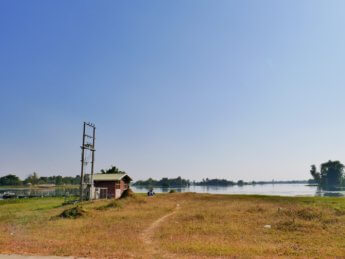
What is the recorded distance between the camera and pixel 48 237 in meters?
22.1

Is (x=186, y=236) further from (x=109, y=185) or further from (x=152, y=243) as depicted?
(x=109, y=185)

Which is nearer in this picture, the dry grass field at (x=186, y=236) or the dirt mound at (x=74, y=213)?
the dry grass field at (x=186, y=236)

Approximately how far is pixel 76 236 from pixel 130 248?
6.26 metres

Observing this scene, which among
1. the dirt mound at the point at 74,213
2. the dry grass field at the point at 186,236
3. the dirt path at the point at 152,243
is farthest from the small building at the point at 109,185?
the dirt path at the point at 152,243

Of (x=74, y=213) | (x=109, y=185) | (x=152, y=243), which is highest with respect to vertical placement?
(x=109, y=185)

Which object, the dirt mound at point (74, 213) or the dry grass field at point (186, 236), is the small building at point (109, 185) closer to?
the dirt mound at point (74, 213)

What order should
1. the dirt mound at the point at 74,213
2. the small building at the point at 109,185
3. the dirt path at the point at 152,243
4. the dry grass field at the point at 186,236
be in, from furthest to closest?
the small building at the point at 109,185 < the dirt mound at the point at 74,213 < the dry grass field at the point at 186,236 < the dirt path at the point at 152,243

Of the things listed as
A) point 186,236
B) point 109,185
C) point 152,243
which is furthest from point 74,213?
point 109,185

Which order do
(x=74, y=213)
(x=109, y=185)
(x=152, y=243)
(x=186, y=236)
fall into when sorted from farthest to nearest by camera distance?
(x=109, y=185) → (x=74, y=213) → (x=186, y=236) → (x=152, y=243)

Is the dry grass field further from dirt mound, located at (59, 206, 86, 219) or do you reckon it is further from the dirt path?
dirt mound, located at (59, 206, 86, 219)

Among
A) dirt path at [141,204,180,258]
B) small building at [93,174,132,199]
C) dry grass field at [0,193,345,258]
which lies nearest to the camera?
dirt path at [141,204,180,258]

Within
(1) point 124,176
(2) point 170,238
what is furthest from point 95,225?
(1) point 124,176

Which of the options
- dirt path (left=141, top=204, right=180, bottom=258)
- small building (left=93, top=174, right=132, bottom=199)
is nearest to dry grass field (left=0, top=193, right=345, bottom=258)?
dirt path (left=141, top=204, right=180, bottom=258)

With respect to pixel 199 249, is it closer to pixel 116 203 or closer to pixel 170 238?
pixel 170 238
